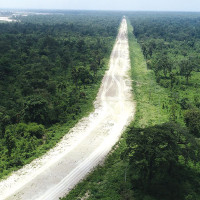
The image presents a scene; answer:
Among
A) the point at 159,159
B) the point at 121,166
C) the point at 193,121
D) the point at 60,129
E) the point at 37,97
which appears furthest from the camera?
the point at 37,97

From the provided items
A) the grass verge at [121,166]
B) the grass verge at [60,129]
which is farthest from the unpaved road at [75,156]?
the grass verge at [121,166]

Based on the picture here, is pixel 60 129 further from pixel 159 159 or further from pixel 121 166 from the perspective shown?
pixel 159 159

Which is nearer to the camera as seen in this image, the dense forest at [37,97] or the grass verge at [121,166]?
the grass verge at [121,166]

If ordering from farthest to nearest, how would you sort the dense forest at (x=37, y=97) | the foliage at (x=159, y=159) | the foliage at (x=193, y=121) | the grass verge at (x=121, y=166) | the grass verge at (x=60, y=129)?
the foliage at (x=193, y=121) < the dense forest at (x=37, y=97) < the grass verge at (x=60, y=129) < the grass verge at (x=121, y=166) < the foliage at (x=159, y=159)

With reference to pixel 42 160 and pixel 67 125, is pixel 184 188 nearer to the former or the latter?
pixel 42 160

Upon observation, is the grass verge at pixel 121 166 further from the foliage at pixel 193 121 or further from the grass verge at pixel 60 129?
the grass verge at pixel 60 129

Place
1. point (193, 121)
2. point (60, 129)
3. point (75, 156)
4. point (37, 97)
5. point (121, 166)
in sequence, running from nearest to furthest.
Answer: point (121, 166), point (75, 156), point (193, 121), point (60, 129), point (37, 97)

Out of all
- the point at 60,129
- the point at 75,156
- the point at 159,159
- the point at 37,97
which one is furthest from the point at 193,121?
the point at 37,97

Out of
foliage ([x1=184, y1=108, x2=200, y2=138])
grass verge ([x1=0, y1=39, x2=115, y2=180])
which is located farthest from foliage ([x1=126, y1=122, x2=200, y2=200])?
grass verge ([x1=0, y1=39, x2=115, y2=180])

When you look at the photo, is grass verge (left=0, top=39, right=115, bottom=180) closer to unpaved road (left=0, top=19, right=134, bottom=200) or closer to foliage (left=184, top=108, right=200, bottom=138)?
unpaved road (left=0, top=19, right=134, bottom=200)

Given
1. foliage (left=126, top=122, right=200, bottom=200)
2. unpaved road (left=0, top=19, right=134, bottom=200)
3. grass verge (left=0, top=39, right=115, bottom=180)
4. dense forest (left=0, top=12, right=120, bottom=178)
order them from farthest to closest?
dense forest (left=0, top=12, right=120, bottom=178) < grass verge (left=0, top=39, right=115, bottom=180) < unpaved road (left=0, top=19, right=134, bottom=200) < foliage (left=126, top=122, right=200, bottom=200)
